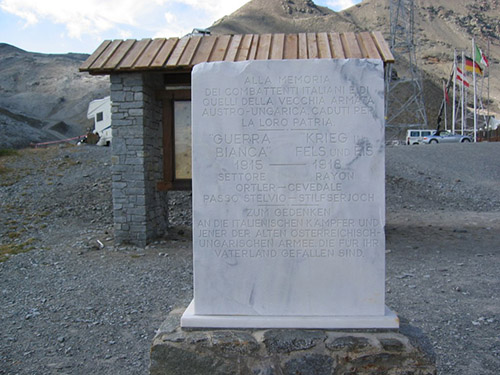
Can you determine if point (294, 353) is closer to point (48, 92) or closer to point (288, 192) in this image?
point (288, 192)

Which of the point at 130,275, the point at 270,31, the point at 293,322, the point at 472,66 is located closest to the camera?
the point at 293,322

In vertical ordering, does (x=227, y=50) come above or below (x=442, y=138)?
above

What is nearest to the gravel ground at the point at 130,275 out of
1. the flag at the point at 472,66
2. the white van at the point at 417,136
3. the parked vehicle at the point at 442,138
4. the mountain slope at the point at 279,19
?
the parked vehicle at the point at 442,138

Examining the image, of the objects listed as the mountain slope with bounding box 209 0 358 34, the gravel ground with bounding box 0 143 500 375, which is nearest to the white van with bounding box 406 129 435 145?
the gravel ground with bounding box 0 143 500 375

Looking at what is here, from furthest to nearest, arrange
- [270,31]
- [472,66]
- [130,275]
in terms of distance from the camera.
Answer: [270,31], [472,66], [130,275]

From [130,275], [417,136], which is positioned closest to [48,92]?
[417,136]

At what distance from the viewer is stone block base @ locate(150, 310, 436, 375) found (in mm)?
2973

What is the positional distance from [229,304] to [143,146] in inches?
232

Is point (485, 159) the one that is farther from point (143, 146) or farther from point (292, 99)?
point (292, 99)

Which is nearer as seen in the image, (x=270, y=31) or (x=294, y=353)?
(x=294, y=353)

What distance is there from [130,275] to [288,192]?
14.5 ft

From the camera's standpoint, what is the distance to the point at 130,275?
22.8ft

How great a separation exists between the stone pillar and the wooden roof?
419 millimetres

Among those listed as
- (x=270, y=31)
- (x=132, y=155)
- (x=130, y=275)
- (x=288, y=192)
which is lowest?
(x=130, y=275)
